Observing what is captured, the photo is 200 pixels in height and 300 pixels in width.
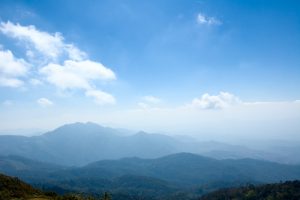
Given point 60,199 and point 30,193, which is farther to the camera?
point 30,193

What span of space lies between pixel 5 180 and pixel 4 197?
47.3 feet

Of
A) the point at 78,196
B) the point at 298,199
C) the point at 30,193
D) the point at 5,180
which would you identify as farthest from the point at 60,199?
the point at 298,199

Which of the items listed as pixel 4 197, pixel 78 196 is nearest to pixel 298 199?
pixel 78 196

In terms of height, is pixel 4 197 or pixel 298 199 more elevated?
pixel 4 197

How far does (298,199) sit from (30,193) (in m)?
189

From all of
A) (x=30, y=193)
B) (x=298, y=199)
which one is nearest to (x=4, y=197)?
(x=30, y=193)

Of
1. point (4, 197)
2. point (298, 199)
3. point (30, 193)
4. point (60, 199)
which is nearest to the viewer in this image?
point (4, 197)

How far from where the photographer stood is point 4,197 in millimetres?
54062

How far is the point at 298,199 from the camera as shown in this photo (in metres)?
197

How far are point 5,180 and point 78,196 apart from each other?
19390mm

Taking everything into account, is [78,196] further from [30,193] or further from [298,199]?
[298,199]

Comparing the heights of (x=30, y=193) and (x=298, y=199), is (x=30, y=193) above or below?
above

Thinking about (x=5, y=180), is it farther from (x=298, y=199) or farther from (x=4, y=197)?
(x=298, y=199)

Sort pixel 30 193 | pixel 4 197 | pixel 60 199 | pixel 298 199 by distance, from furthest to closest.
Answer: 1. pixel 298 199
2. pixel 30 193
3. pixel 60 199
4. pixel 4 197
